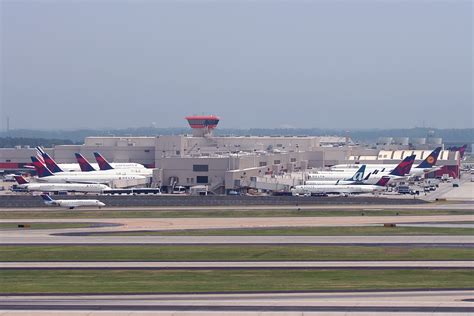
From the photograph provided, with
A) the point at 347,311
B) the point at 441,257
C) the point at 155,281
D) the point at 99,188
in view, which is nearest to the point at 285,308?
the point at 347,311

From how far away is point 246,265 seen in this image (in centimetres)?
5425

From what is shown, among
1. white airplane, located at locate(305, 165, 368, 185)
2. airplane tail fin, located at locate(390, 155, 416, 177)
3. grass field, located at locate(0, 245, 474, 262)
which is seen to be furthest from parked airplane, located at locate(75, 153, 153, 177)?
grass field, located at locate(0, 245, 474, 262)

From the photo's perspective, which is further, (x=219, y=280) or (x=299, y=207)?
(x=299, y=207)

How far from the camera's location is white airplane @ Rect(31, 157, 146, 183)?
128250mm

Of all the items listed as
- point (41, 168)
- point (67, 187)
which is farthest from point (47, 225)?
point (41, 168)

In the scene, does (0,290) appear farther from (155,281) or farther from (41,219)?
(41,219)

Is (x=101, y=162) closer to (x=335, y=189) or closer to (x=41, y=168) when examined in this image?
(x=41, y=168)

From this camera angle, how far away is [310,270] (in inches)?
2050

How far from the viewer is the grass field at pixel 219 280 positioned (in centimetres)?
4606

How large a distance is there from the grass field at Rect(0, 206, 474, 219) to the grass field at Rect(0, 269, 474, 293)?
3830 centimetres

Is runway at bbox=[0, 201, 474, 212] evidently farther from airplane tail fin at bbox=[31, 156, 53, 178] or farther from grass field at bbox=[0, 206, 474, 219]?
airplane tail fin at bbox=[31, 156, 53, 178]

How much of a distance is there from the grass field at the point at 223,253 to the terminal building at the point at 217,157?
63.6m

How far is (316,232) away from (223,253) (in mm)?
15373

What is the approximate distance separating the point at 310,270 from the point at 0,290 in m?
17.4
